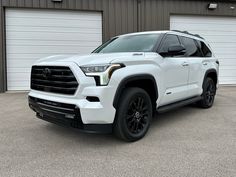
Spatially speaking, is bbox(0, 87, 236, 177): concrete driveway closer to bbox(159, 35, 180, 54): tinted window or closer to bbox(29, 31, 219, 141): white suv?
bbox(29, 31, 219, 141): white suv

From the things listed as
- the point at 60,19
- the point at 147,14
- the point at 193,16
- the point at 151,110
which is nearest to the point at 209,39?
the point at 193,16

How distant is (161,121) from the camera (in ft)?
18.2

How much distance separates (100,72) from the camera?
3.64m

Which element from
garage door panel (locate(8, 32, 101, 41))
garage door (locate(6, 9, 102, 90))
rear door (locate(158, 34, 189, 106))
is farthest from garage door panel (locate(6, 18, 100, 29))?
rear door (locate(158, 34, 189, 106))

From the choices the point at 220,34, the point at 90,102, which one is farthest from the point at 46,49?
the point at 220,34

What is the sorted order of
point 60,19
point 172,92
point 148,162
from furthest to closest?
point 60,19, point 172,92, point 148,162

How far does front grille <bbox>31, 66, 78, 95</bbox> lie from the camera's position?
3750 millimetres

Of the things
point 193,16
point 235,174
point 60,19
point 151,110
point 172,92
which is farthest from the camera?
point 193,16

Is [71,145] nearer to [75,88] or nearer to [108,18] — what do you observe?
[75,88]

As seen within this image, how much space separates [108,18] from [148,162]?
8037mm

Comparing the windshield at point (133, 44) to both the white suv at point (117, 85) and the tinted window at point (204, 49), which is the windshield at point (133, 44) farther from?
the tinted window at point (204, 49)

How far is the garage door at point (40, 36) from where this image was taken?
991cm

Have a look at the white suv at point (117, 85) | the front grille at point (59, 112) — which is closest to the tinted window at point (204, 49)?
the white suv at point (117, 85)

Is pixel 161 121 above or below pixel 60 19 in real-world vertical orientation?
below
